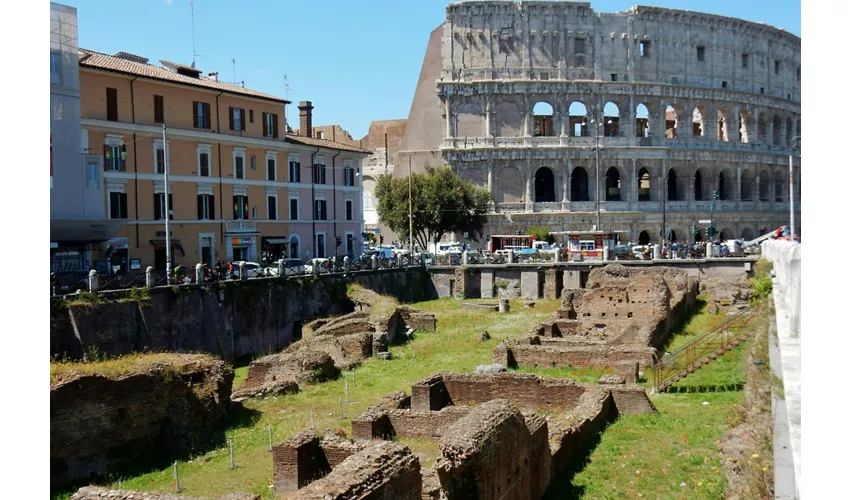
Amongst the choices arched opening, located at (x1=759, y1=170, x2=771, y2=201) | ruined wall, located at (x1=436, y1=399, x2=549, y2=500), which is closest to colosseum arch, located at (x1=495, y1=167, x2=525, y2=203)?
arched opening, located at (x1=759, y1=170, x2=771, y2=201)

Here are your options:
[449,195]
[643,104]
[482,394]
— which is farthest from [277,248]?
[643,104]

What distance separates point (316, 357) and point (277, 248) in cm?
2044

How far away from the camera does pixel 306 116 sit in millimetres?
53250

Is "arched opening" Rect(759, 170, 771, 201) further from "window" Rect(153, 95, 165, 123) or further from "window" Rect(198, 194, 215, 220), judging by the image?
"window" Rect(153, 95, 165, 123)

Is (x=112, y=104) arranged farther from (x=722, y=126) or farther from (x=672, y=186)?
(x=722, y=126)

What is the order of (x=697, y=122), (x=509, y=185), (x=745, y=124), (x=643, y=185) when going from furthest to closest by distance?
(x=697, y=122)
(x=745, y=124)
(x=643, y=185)
(x=509, y=185)

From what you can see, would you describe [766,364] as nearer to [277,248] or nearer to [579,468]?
[579,468]

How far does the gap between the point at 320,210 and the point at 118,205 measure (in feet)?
50.2

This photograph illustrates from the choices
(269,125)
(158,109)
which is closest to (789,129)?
(269,125)

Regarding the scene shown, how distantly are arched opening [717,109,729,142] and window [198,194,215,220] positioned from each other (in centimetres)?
5232

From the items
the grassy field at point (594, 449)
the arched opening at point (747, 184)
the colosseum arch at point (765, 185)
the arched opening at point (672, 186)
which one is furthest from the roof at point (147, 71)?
the colosseum arch at point (765, 185)

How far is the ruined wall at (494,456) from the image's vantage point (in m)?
12.0

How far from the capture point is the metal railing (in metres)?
23.7

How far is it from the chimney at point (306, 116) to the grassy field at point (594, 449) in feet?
90.4
